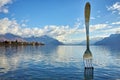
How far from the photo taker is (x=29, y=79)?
38406 millimetres

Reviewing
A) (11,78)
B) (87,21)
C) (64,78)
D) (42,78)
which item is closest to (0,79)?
(11,78)

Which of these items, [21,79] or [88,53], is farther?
[88,53]

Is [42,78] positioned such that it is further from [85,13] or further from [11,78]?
[85,13]

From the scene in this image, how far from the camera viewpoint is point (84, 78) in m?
40.8

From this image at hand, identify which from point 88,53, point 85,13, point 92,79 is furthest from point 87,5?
point 92,79

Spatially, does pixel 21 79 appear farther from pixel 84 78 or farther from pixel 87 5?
pixel 87 5

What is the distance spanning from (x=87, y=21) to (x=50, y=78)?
1378cm

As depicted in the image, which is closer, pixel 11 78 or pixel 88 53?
pixel 11 78

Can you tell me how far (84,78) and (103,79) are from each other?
3880mm

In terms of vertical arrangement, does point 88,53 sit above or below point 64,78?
above

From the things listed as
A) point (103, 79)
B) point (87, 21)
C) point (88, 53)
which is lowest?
point (103, 79)

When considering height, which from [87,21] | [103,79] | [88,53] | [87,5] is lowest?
[103,79]

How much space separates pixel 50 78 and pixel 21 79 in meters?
5.82

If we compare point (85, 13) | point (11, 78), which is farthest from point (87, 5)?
point (11, 78)
